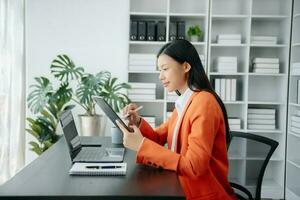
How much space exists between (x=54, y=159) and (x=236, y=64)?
7.91 ft

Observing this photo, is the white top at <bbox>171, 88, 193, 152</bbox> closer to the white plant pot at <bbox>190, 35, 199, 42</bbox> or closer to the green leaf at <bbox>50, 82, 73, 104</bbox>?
the green leaf at <bbox>50, 82, 73, 104</bbox>

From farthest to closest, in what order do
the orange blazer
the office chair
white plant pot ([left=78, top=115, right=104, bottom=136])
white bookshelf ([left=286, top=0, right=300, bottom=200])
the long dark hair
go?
white bookshelf ([left=286, top=0, right=300, bottom=200]) < white plant pot ([left=78, top=115, right=104, bottom=136]) < the office chair < the long dark hair < the orange blazer

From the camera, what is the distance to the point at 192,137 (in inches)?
54.7

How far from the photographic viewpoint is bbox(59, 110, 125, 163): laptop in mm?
1590

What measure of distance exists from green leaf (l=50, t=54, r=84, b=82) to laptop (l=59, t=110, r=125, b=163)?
1.57 meters

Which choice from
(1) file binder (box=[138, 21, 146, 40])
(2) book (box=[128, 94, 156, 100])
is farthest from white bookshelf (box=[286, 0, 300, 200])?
(1) file binder (box=[138, 21, 146, 40])

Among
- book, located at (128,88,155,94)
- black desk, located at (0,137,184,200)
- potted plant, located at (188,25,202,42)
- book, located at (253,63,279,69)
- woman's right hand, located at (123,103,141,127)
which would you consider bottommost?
black desk, located at (0,137,184,200)

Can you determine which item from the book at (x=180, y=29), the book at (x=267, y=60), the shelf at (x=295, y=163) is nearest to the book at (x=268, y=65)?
the book at (x=267, y=60)

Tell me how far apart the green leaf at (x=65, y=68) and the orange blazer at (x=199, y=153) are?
79.8 inches

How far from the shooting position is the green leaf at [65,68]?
11.0 ft

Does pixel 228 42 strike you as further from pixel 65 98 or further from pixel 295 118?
pixel 65 98

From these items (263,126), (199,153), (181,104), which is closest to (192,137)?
(199,153)

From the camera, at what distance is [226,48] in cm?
379

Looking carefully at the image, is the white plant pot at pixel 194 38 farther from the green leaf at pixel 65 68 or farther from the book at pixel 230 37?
the green leaf at pixel 65 68
